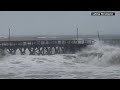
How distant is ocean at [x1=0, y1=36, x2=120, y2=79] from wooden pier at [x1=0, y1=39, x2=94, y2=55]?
0.25 ft

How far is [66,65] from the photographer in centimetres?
554

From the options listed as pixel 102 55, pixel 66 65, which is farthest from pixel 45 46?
pixel 102 55

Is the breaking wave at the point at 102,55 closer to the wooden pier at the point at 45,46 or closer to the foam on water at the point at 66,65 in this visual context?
the foam on water at the point at 66,65

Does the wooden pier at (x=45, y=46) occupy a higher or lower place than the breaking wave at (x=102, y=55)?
higher

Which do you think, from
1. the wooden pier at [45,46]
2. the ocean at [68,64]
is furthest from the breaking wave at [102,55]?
the wooden pier at [45,46]

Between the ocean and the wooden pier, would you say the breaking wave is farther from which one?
the wooden pier

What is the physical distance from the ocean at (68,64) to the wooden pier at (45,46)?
0.07m

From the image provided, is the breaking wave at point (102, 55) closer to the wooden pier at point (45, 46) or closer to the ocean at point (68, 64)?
the ocean at point (68, 64)

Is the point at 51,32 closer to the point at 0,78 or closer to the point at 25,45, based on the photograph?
the point at 25,45

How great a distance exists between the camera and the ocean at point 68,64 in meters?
5.50

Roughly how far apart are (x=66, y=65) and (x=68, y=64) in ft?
0.11

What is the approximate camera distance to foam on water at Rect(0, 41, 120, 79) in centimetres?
550
